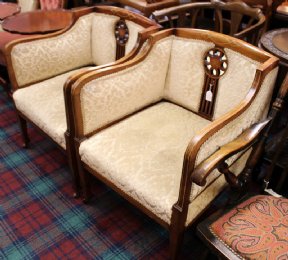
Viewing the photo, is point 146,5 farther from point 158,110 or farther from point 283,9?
point 158,110

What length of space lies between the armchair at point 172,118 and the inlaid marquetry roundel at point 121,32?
248 mm

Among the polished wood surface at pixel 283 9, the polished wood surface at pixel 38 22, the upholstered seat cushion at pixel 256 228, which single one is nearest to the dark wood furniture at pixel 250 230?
the upholstered seat cushion at pixel 256 228

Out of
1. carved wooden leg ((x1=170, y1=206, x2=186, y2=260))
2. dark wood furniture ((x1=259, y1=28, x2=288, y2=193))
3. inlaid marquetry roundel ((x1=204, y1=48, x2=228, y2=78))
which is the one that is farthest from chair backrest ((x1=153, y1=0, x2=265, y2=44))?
carved wooden leg ((x1=170, y1=206, x2=186, y2=260))

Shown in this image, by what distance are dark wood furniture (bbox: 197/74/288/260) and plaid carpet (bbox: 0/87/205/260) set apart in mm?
434

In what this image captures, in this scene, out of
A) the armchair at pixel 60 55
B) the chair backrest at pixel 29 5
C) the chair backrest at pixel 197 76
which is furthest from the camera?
the chair backrest at pixel 29 5

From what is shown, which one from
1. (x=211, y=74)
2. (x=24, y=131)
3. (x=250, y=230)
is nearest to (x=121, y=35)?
(x=211, y=74)

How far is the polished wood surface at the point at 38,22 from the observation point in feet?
6.20

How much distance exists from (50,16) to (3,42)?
1.20 ft

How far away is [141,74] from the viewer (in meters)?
1.36

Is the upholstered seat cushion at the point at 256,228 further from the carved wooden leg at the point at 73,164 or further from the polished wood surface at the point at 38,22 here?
the polished wood surface at the point at 38,22

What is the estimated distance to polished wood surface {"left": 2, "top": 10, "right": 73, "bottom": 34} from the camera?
1891 mm

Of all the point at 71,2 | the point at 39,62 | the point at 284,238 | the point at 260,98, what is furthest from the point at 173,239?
the point at 71,2

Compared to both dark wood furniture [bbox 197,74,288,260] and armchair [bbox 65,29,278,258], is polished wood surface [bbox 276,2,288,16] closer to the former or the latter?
armchair [bbox 65,29,278,258]

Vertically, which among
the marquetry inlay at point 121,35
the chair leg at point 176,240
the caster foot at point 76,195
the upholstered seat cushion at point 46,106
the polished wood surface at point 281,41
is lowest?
the caster foot at point 76,195
